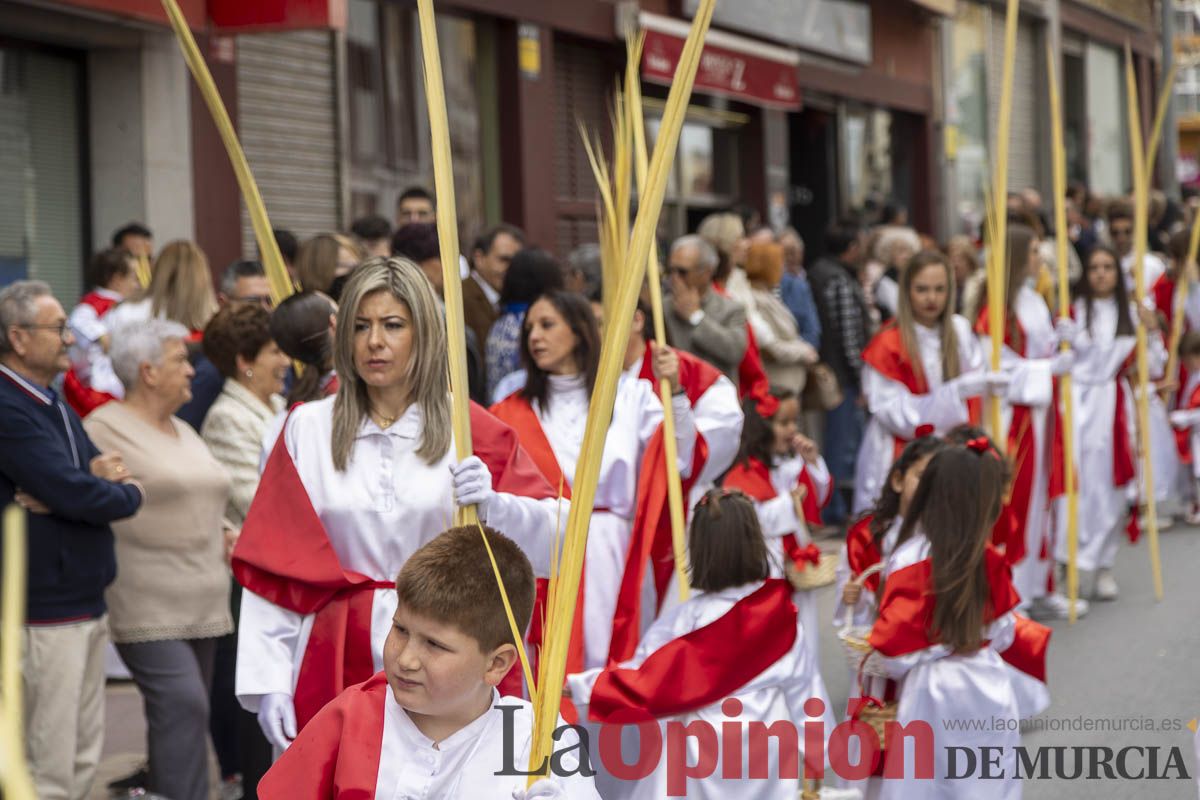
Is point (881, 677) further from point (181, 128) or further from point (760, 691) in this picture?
point (181, 128)

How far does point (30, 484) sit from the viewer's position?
497 centimetres

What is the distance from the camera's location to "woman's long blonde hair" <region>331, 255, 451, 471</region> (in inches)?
157

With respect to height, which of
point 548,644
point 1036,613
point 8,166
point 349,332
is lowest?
point 1036,613

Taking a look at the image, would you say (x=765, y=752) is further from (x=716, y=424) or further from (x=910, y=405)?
(x=910, y=405)

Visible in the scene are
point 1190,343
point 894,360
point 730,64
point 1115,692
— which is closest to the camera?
point 1115,692

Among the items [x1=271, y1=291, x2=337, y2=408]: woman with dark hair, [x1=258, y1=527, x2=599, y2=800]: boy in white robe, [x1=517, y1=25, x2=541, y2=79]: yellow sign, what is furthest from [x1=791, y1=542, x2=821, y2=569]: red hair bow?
[x1=517, y1=25, x2=541, y2=79]: yellow sign

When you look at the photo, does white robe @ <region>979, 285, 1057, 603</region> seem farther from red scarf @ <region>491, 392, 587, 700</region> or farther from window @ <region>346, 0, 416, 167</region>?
window @ <region>346, 0, 416, 167</region>

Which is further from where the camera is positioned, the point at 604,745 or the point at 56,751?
the point at 56,751

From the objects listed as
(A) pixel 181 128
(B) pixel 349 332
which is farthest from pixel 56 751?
(A) pixel 181 128

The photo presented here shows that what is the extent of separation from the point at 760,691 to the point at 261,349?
2153 mm

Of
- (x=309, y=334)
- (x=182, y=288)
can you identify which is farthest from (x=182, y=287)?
(x=309, y=334)

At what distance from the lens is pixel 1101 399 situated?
957 centimetres

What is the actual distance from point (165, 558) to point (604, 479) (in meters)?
1.42

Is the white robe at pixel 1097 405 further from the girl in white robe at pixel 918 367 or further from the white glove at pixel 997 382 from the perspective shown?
the white glove at pixel 997 382
